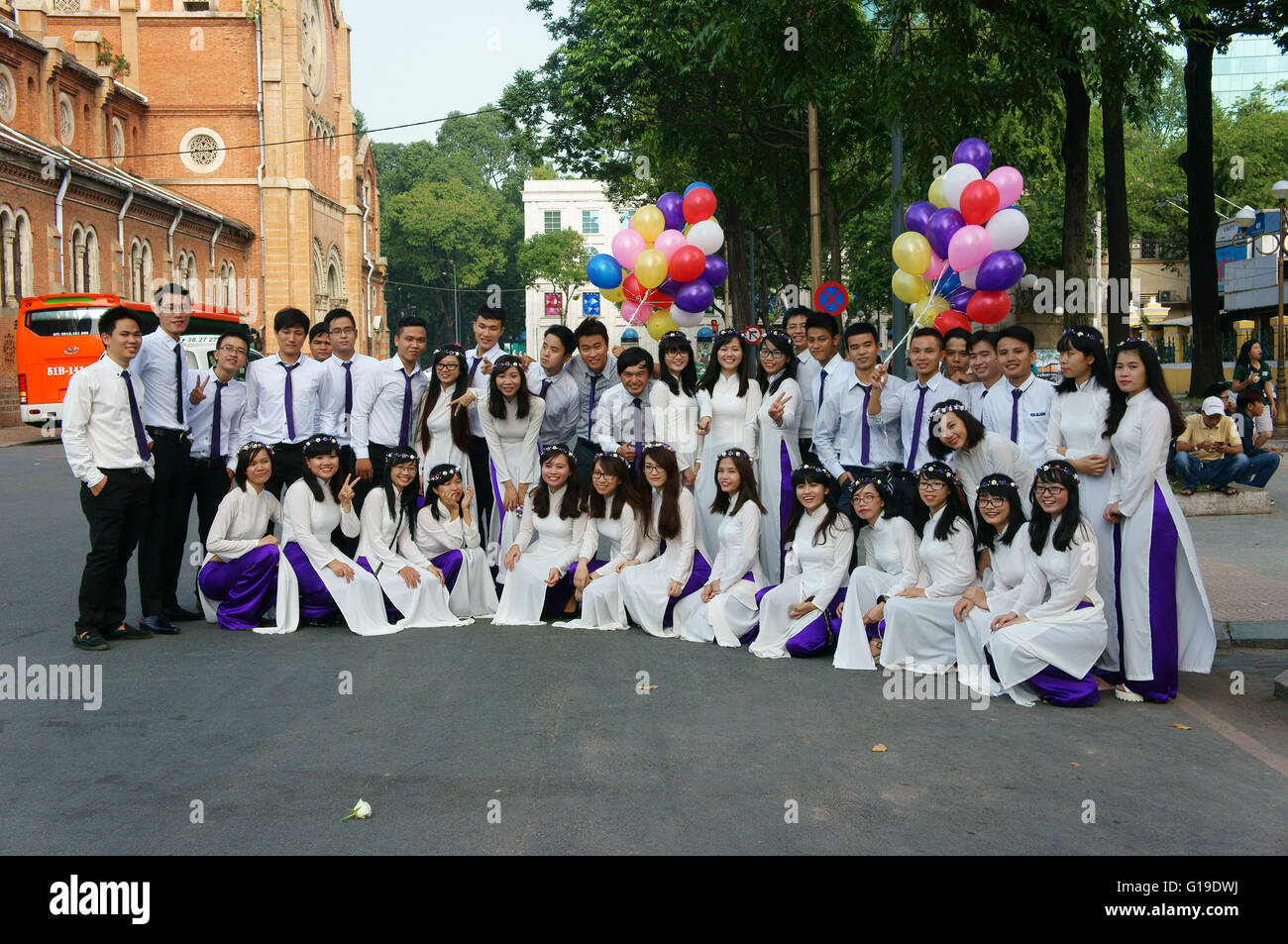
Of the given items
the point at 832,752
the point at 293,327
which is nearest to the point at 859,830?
the point at 832,752

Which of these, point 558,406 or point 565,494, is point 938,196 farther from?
point 565,494

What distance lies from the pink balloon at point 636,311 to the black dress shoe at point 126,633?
6199mm

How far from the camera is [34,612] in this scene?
27.8 feet

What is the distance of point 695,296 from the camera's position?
1186 cm

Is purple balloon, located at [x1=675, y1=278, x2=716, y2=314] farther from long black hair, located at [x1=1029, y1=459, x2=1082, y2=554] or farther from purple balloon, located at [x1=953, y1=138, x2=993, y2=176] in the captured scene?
long black hair, located at [x1=1029, y1=459, x2=1082, y2=554]

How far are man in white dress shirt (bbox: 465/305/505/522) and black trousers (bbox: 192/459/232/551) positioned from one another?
1859mm

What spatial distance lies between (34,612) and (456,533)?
3096mm

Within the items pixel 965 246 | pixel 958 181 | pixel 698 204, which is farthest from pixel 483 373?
pixel 958 181

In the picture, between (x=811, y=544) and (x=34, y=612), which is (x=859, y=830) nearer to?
(x=811, y=544)

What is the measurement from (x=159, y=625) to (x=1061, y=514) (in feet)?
19.2

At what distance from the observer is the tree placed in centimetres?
7525

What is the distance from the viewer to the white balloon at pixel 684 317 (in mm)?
12172

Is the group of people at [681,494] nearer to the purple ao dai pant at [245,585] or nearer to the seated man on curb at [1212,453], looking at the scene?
the purple ao dai pant at [245,585]

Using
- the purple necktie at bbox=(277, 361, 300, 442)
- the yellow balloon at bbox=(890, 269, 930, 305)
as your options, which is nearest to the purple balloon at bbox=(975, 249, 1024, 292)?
the yellow balloon at bbox=(890, 269, 930, 305)
